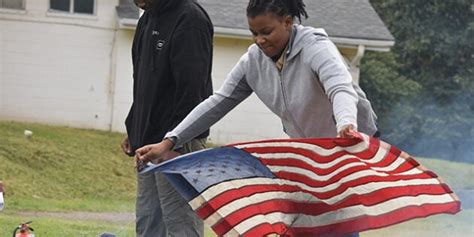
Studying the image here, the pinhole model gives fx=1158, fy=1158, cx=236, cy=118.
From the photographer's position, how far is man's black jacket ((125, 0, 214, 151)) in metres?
6.21

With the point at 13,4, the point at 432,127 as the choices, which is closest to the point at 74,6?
the point at 13,4

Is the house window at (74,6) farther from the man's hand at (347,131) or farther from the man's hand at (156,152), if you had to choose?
the man's hand at (347,131)

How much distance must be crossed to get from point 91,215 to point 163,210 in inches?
273

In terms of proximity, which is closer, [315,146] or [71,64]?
[315,146]

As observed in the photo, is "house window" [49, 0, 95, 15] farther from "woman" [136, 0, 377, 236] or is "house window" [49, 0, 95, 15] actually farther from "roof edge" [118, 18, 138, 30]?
"woman" [136, 0, 377, 236]

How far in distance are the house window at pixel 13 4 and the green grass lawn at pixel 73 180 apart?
230 centimetres

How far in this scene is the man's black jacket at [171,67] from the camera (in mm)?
6211

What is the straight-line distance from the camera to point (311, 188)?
15.9 ft

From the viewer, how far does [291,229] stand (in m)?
4.88

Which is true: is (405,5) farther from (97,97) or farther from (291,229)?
(291,229)

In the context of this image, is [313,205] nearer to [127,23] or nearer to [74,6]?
[127,23]

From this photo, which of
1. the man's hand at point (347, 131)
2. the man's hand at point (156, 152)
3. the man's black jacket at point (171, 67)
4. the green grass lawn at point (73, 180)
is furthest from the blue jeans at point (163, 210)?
the green grass lawn at point (73, 180)

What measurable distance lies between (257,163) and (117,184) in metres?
11.6

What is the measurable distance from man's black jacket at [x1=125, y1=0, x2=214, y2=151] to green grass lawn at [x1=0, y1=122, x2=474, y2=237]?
3.65 meters
